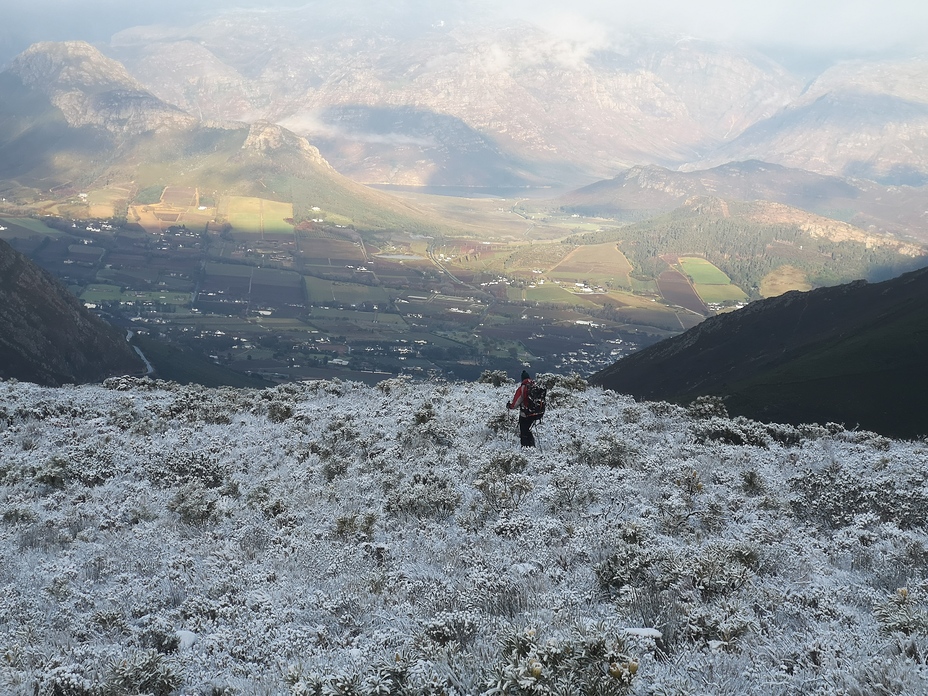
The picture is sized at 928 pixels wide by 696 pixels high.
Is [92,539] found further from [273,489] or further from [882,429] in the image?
[882,429]

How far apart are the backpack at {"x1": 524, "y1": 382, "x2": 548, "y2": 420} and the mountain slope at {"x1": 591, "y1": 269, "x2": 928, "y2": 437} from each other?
19.9m

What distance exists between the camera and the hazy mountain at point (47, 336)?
273ft

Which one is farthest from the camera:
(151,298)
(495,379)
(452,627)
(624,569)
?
(151,298)

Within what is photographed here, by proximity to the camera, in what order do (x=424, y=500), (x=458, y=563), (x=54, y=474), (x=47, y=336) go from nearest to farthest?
(x=458, y=563) < (x=424, y=500) < (x=54, y=474) < (x=47, y=336)

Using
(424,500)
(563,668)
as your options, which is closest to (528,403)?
(424,500)

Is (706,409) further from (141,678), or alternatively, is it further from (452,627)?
(141,678)

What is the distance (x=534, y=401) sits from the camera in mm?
17297

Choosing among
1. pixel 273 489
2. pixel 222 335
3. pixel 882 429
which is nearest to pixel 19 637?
pixel 273 489

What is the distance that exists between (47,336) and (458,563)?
318 ft

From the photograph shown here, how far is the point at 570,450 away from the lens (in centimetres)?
Answer: 1706

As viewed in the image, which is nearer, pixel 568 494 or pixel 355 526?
pixel 355 526

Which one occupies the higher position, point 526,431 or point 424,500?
point 526,431

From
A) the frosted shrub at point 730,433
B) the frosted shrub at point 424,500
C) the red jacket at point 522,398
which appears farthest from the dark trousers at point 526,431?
the frosted shrub at point 730,433

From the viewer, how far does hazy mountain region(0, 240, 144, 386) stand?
83250 millimetres
